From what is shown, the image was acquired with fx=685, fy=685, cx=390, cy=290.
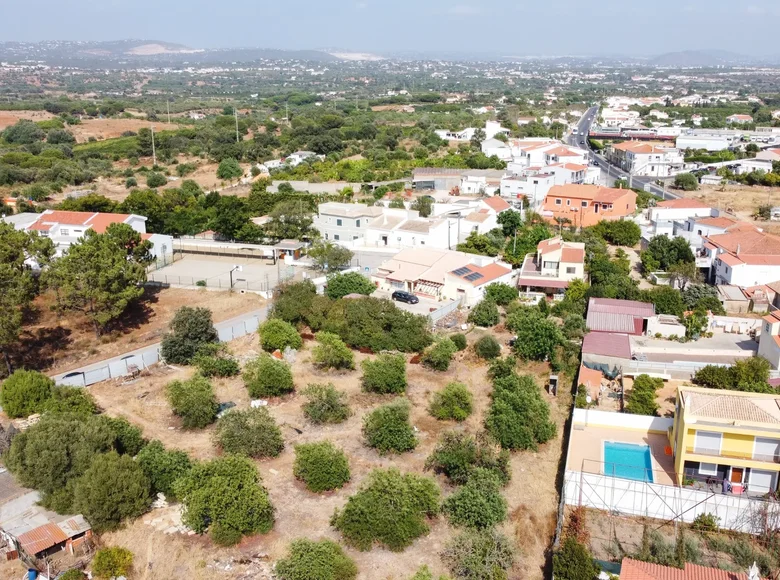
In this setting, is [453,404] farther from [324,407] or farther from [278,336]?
[278,336]

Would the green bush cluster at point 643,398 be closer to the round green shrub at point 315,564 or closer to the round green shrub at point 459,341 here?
the round green shrub at point 459,341

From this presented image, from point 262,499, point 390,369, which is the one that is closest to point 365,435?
point 390,369

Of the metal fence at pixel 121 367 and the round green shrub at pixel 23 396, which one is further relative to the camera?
the metal fence at pixel 121 367

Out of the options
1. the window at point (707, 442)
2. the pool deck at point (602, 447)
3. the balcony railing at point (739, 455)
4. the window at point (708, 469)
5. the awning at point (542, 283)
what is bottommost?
the pool deck at point (602, 447)

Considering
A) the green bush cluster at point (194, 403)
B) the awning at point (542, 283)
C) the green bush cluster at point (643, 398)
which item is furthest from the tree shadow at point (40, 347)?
the green bush cluster at point (643, 398)

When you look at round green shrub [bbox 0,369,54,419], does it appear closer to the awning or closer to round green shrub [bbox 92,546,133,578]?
round green shrub [bbox 92,546,133,578]

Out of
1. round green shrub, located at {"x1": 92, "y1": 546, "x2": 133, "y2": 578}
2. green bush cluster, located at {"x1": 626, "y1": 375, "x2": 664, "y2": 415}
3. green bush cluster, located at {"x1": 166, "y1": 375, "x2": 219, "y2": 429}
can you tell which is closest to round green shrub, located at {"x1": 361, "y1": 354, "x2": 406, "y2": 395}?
green bush cluster, located at {"x1": 166, "y1": 375, "x2": 219, "y2": 429}

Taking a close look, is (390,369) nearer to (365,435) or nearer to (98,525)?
(365,435)
